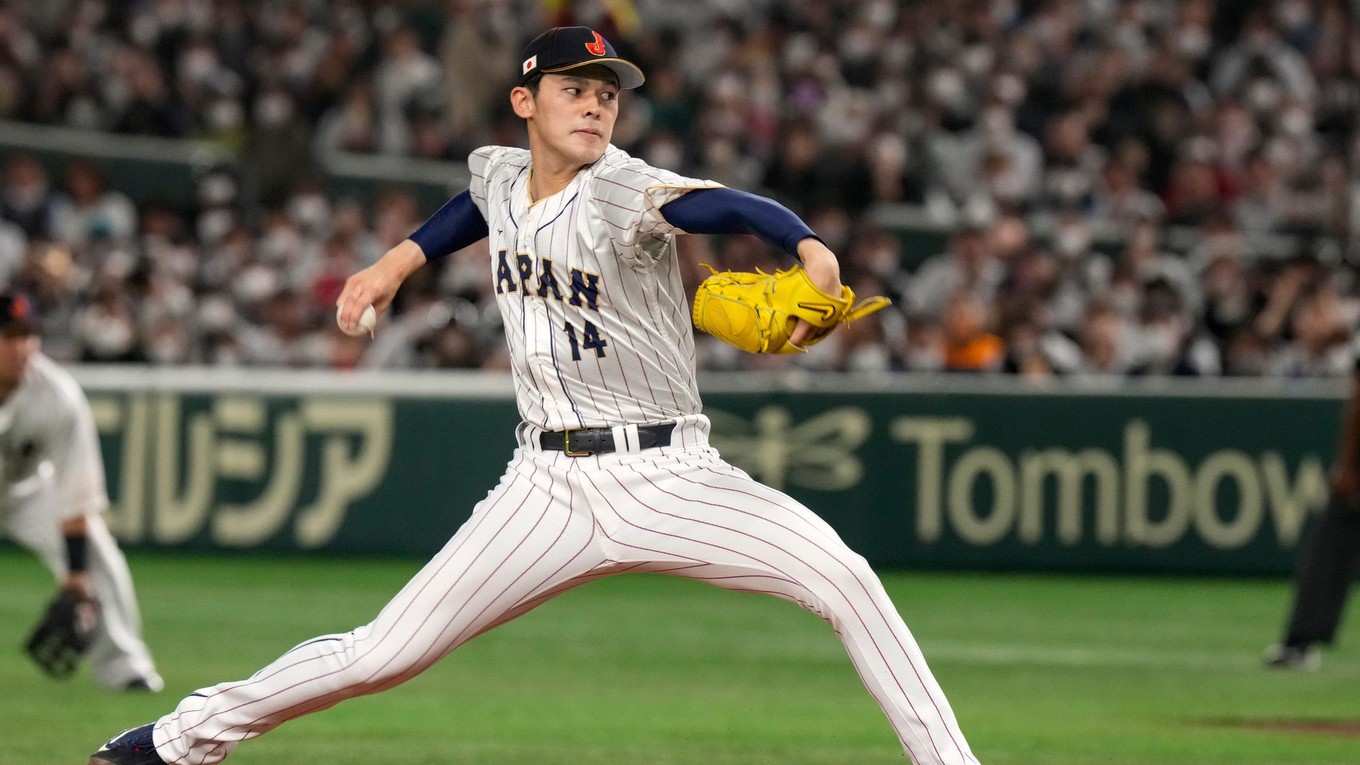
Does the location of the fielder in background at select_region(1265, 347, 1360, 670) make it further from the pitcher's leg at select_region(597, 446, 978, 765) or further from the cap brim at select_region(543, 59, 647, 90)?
the cap brim at select_region(543, 59, 647, 90)

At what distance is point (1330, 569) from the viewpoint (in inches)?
416

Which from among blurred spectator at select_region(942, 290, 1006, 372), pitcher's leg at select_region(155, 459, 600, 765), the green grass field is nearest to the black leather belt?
pitcher's leg at select_region(155, 459, 600, 765)

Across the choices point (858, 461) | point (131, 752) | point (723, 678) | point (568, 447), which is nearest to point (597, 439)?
point (568, 447)

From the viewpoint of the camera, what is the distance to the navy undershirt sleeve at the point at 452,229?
5684 mm

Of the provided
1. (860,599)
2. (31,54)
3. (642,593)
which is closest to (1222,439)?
(642,593)

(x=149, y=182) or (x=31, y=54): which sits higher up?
(x=31, y=54)

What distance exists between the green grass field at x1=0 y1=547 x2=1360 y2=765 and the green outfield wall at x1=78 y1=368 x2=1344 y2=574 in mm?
335

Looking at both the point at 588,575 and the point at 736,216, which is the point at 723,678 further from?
the point at 736,216

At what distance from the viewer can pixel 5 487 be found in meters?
9.30

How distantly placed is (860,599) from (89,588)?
15.6ft

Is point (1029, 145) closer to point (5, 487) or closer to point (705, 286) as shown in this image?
point (5, 487)

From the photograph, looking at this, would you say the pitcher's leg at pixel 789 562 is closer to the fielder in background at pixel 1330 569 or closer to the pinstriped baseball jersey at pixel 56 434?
the pinstriped baseball jersey at pixel 56 434

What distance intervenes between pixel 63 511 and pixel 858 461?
23.8 feet

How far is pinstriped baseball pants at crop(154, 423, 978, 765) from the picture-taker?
16.6 feet
